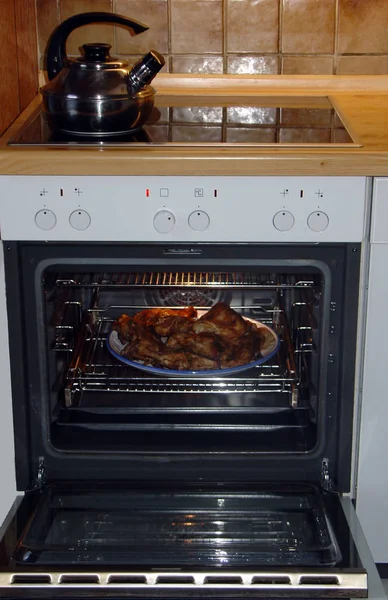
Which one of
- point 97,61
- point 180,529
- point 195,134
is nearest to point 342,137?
point 195,134

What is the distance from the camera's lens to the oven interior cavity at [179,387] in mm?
1904

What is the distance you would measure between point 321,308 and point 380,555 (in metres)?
0.57

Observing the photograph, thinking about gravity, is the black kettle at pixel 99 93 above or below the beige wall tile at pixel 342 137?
above

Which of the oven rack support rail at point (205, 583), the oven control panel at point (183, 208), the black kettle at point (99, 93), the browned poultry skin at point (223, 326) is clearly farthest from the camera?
the browned poultry skin at point (223, 326)

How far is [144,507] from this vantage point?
1.82 meters

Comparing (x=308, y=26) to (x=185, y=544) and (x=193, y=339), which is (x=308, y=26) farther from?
(x=185, y=544)

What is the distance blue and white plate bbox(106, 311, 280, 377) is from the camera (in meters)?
1.93

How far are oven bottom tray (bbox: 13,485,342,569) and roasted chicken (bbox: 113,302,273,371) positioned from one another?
11.3 inches

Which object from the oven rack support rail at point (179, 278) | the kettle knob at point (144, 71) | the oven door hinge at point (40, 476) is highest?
the kettle knob at point (144, 71)

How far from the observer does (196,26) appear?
233 cm

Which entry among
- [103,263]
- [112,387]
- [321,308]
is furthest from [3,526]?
[321,308]

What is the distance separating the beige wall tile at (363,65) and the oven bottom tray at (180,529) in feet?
3.65

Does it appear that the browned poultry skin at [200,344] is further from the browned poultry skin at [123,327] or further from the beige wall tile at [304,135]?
the beige wall tile at [304,135]

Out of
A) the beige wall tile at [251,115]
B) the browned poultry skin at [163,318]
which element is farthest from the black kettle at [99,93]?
the browned poultry skin at [163,318]
